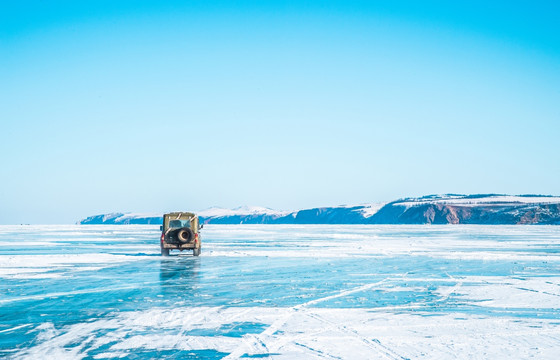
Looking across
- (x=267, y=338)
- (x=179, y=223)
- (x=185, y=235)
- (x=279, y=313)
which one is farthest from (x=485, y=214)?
(x=267, y=338)

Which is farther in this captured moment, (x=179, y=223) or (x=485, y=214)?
(x=485, y=214)

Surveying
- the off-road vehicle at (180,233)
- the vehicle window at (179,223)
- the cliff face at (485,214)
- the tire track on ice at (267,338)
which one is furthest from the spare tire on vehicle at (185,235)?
the cliff face at (485,214)

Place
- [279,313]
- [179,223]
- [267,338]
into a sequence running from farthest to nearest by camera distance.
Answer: [179,223] → [279,313] → [267,338]

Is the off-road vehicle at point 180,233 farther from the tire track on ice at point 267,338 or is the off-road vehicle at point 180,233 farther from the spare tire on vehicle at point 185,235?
the tire track on ice at point 267,338

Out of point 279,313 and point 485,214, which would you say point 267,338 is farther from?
point 485,214

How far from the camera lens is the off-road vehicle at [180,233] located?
24.9 metres

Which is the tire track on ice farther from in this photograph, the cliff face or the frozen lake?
the cliff face

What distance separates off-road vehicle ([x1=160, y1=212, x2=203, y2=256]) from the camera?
81.7 ft

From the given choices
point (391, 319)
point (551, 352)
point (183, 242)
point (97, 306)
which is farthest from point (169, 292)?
point (183, 242)

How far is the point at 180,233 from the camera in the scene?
982 inches

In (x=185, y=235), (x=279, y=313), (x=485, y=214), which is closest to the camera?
(x=279, y=313)

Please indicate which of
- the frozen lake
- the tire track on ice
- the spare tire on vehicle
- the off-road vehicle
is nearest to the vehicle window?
the off-road vehicle

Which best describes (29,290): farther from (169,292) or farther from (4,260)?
(4,260)

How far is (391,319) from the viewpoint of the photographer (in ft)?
32.0
